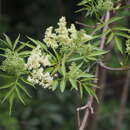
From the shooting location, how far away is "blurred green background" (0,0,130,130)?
3.93 m

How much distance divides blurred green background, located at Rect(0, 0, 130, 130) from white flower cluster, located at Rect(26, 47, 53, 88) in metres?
1.84

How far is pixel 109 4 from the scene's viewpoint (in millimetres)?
1655

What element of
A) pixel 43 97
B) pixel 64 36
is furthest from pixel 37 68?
pixel 43 97

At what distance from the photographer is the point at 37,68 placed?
5.10 ft

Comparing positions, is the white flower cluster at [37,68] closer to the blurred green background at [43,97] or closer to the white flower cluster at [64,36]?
the white flower cluster at [64,36]

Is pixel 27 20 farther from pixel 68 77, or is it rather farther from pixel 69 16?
pixel 68 77

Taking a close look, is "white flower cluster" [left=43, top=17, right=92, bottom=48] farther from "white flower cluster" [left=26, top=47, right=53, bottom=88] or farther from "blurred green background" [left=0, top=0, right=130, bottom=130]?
"blurred green background" [left=0, top=0, right=130, bottom=130]

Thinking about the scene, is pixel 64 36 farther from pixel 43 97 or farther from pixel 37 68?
pixel 43 97

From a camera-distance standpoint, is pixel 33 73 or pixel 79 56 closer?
pixel 33 73

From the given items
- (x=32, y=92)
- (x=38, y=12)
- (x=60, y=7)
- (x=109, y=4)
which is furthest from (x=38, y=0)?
(x=109, y=4)

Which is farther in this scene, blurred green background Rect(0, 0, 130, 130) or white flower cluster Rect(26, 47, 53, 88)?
blurred green background Rect(0, 0, 130, 130)

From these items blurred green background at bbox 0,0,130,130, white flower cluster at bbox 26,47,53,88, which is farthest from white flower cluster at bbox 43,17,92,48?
blurred green background at bbox 0,0,130,130

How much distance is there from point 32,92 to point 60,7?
814 millimetres

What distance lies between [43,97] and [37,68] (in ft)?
8.41
